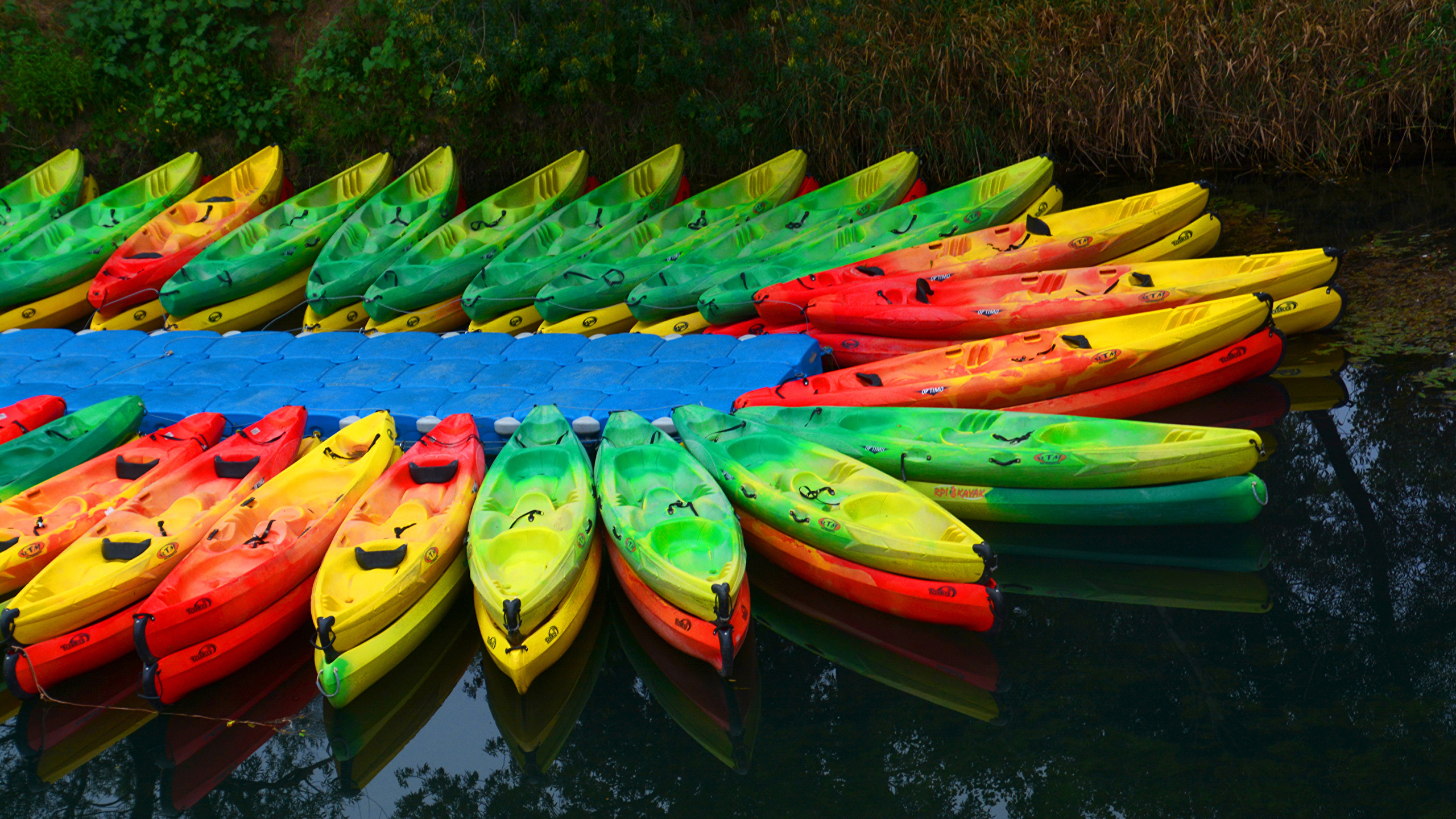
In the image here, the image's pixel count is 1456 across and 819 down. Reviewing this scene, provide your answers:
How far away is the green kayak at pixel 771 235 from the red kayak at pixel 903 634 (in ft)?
9.96

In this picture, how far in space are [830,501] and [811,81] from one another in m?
6.08

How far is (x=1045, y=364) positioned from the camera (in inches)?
246

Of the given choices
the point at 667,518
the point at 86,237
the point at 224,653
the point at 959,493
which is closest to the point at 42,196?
the point at 86,237

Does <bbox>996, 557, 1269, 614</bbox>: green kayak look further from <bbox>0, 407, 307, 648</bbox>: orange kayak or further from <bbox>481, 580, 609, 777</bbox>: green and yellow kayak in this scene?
<bbox>0, 407, 307, 648</bbox>: orange kayak

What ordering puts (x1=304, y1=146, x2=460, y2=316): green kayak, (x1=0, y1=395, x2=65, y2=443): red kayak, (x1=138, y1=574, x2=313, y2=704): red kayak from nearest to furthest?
(x1=138, y1=574, x2=313, y2=704): red kayak, (x1=0, y1=395, x2=65, y2=443): red kayak, (x1=304, y1=146, x2=460, y2=316): green kayak

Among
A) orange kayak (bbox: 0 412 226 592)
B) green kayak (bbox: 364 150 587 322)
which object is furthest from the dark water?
green kayak (bbox: 364 150 587 322)

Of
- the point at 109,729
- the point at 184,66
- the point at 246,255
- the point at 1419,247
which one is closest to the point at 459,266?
the point at 246,255

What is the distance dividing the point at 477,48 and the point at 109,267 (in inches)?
140

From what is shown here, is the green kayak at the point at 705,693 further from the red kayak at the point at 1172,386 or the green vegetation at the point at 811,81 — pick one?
the green vegetation at the point at 811,81

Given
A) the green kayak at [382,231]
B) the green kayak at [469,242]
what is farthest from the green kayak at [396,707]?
the green kayak at [382,231]

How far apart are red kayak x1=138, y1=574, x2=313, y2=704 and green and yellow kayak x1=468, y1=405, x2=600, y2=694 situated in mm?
900

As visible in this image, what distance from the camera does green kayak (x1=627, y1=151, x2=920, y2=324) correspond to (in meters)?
7.87

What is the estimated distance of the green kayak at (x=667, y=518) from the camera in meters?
4.55

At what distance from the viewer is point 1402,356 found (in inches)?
265
